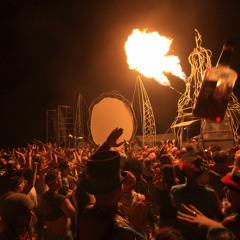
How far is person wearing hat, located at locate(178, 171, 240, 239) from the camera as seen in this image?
157cm

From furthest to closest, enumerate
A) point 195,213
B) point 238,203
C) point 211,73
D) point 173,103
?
point 173,103
point 238,203
point 195,213
point 211,73

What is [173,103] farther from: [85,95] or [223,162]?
[223,162]

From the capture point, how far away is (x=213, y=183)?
164 inches

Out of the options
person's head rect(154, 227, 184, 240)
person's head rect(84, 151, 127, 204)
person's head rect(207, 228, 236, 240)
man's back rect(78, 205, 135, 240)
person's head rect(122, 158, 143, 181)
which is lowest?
person's head rect(122, 158, 143, 181)

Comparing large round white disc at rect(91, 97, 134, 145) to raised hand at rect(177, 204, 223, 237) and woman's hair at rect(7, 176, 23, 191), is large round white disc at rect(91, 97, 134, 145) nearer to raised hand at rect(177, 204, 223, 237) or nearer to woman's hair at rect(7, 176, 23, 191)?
woman's hair at rect(7, 176, 23, 191)

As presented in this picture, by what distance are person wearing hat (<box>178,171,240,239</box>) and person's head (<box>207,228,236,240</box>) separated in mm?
17

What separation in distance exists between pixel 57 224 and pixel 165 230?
236cm

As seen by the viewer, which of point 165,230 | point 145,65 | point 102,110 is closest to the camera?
point 165,230

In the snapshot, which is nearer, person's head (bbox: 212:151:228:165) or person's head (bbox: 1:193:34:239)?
person's head (bbox: 1:193:34:239)

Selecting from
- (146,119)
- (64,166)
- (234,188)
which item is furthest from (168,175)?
(146,119)

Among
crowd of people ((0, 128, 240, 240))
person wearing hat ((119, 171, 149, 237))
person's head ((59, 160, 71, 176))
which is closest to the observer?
crowd of people ((0, 128, 240, 240))

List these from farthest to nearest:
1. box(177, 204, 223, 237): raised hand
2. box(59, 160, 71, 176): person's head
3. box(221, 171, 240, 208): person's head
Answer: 1. box(59, 160, 71, 176): person's head
2. box(221, 171, 240, 208): person's head
3. box(177, 204, 223, 237): raised hand

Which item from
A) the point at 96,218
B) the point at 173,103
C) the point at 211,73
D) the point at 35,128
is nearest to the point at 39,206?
the point at 96,218

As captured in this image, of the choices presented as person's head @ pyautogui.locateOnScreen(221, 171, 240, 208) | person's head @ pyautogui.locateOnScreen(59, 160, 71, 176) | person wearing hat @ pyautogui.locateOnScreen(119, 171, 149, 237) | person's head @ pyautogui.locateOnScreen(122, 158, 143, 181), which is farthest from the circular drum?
person's head @ pyautogui.locateOnScreen(221, 171, 240, 208)
